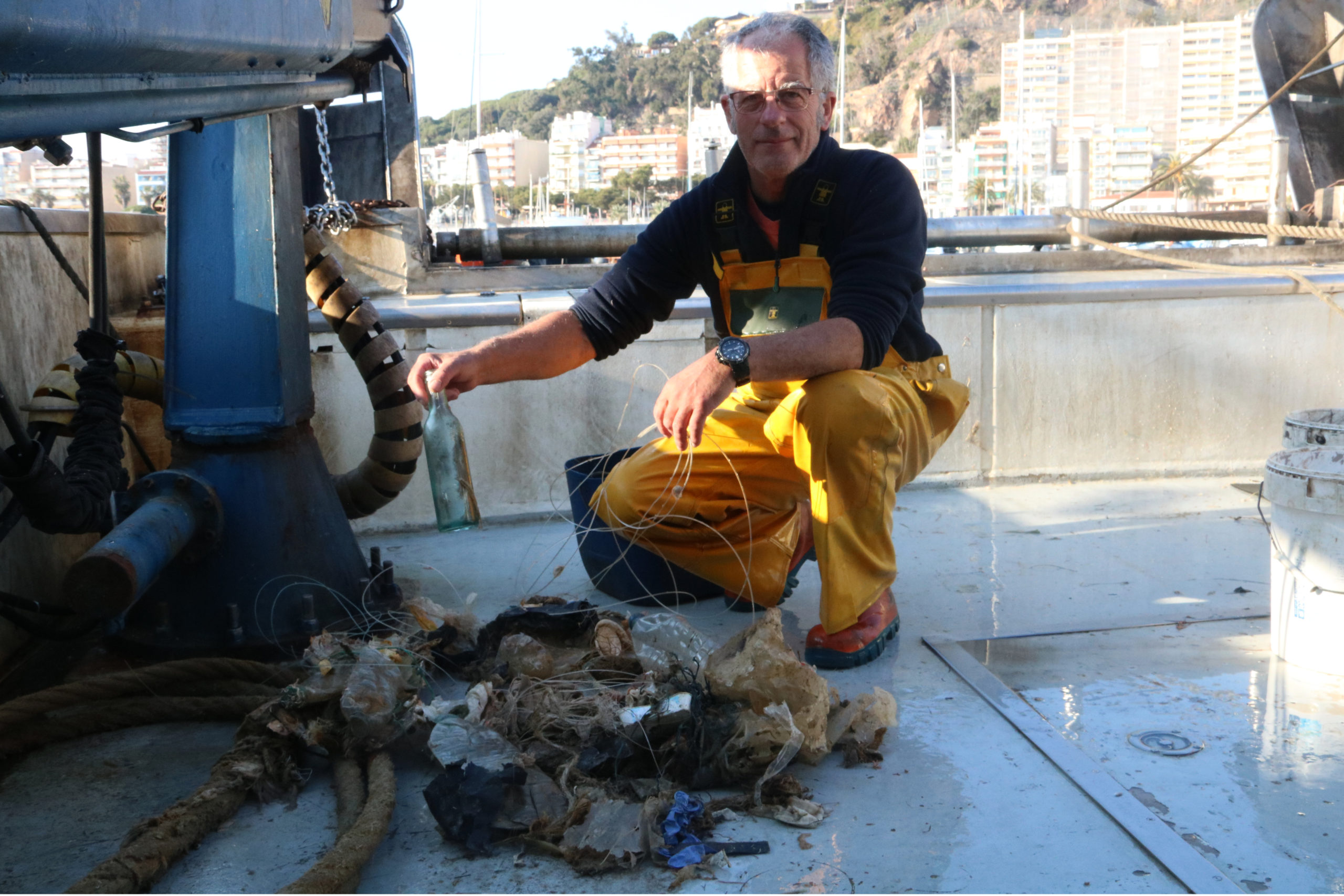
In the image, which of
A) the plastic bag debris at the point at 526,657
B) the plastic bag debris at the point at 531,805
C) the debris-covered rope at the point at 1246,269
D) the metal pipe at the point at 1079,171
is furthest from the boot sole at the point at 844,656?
the metal pipe at the point at 1079,171

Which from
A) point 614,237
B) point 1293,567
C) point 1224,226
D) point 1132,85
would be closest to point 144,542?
point 1293,567

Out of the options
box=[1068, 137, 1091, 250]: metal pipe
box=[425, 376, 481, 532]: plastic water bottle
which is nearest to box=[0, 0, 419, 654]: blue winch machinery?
box=[425, 376, 481, 532]: plastic water bottle

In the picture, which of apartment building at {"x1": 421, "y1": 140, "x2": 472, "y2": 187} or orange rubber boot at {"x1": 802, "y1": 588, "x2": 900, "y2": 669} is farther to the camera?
apartment building at {"x1": 421, "y1": 140, "x2": 472, "y2": 187}

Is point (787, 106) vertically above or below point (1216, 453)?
above

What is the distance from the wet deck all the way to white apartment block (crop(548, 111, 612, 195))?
4778cm

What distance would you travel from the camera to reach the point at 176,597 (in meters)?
2.85

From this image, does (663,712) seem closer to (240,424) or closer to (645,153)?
(240,424)

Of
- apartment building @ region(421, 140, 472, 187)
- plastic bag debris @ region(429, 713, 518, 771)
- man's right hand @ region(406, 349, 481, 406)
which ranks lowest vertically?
plastic bag debris @ region(429, 713, 518, 771)

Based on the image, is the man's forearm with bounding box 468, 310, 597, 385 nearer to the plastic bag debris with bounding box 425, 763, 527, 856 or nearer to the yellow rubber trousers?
the yellow rubber trousers

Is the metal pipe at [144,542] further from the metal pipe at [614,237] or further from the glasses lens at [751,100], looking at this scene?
the metal pipe at [614,237]

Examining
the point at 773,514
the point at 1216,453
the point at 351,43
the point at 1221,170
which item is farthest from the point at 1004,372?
the point at 1221,170

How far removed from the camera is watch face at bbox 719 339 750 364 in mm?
2396

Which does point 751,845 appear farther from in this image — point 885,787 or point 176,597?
point 176,597

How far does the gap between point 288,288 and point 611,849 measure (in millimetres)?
1848
